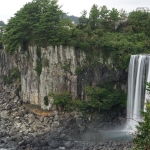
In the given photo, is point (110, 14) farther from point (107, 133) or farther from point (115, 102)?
point (107, 133)

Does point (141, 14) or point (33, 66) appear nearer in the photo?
point (33, 66)

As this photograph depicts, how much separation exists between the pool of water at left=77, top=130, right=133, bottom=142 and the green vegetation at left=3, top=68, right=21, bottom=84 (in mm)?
13185

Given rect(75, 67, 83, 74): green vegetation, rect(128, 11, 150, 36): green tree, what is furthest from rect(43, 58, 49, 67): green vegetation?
rect(128, 11, 150, 36): green tree

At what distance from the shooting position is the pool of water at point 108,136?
82.8ft

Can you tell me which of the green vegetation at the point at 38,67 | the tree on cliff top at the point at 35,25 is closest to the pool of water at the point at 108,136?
the green vegetation at the point at 38,67

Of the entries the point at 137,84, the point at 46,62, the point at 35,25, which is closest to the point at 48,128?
the point at 46,62

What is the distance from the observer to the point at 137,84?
89.2 feet

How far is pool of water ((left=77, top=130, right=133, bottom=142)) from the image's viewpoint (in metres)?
25.2

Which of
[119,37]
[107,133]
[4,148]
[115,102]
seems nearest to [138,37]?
[119,37]

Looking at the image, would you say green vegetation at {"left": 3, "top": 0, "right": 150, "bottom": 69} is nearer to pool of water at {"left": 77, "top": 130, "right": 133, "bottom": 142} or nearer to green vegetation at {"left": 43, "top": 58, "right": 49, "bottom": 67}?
green vegetation at {"left": 43, "top": 58, "right": 49, "bottom": 67}

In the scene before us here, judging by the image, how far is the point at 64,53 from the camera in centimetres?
3038

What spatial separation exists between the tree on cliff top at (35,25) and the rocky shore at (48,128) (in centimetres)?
672

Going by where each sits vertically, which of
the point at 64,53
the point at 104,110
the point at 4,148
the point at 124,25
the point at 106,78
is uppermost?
the point at 124,25

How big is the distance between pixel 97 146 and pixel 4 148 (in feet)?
24.9
